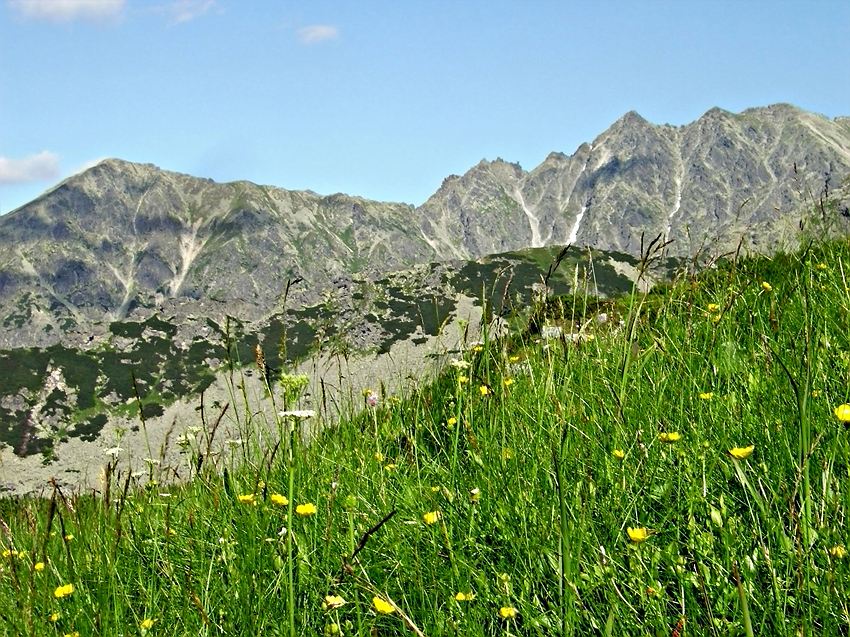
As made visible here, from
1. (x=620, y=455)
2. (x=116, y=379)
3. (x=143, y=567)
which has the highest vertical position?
(x=620, y=455)

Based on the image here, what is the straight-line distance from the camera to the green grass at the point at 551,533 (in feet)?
8.17

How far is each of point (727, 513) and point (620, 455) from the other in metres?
0.51

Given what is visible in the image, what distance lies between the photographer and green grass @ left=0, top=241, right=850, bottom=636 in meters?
2.49

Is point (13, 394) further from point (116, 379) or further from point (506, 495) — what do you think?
point (506, 495)

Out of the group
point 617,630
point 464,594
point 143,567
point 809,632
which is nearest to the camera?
point 809,632

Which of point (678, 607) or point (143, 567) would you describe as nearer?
point (678, 607)

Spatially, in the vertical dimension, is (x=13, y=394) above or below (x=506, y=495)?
below

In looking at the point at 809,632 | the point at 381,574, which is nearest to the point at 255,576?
the point at 381,574

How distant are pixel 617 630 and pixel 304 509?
4.35 ft

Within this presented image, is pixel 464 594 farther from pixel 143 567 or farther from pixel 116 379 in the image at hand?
pixel 116 379

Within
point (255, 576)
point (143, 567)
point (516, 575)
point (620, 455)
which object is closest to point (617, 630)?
point (516, 575)

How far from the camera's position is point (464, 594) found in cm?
290

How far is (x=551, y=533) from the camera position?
9.91 feet

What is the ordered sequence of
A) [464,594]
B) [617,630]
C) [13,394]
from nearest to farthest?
[617,630], [464,594], [13,394]
